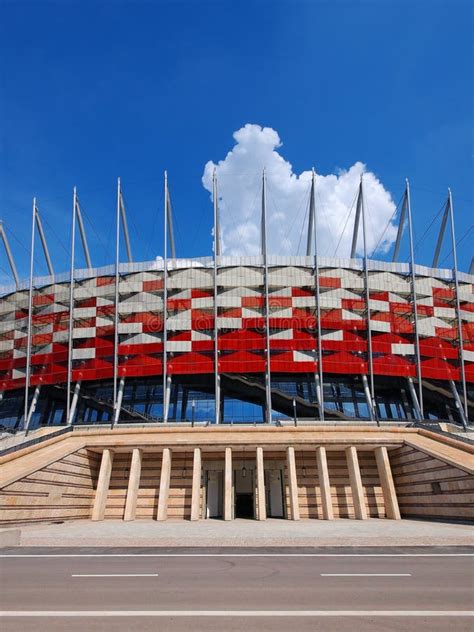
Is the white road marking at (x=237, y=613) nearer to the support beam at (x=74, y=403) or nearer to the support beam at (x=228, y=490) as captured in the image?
the support beam at (x=228, y=490)

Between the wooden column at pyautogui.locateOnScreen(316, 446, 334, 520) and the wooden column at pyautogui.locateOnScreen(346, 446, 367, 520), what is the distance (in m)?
1.61

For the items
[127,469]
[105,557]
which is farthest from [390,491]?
[105,557]

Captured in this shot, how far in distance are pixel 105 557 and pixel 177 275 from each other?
2179 inches

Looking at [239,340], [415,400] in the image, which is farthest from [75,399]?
[415,400]

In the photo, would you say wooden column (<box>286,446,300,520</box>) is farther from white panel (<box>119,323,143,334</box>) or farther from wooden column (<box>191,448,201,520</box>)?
white panel (<box>119,323,143,334</box>)

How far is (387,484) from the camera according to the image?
114 ft

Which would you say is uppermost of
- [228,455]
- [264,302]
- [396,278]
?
[396,278]

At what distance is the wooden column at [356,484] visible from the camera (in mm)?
34031

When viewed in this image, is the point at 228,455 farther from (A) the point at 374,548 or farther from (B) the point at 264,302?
(B) the point at 264,302

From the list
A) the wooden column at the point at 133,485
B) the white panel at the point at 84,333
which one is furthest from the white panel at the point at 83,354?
the wooden column at the point at 133,485

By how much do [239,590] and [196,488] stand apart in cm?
2325

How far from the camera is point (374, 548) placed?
778 inches


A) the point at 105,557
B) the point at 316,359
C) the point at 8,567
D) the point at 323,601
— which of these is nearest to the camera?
the point at 323,601

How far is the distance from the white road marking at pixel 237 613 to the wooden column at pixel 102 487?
25946mm
